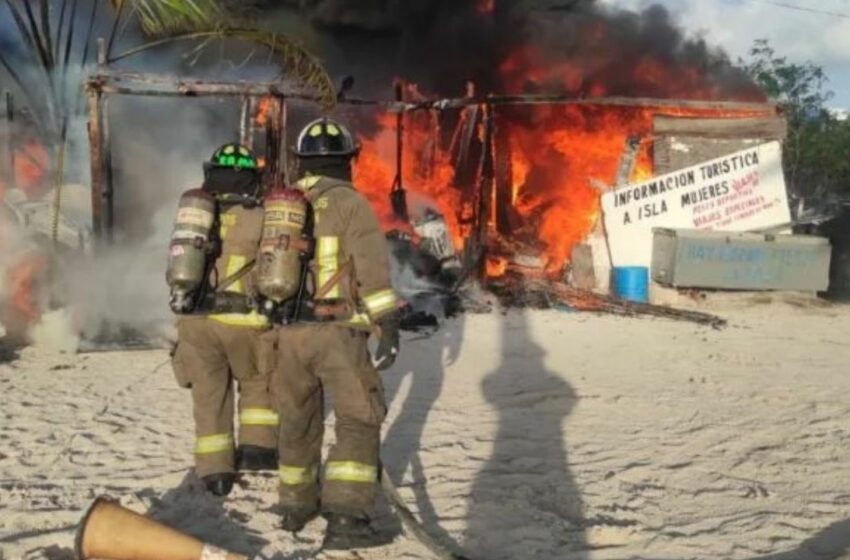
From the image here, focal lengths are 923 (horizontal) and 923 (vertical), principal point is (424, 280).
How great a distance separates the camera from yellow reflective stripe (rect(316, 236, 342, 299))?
442 centimetres

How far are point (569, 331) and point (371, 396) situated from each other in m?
6.81

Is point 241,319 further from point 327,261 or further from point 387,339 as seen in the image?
point 387,339

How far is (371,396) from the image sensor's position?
14.3 ft

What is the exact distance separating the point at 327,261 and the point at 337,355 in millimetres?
457

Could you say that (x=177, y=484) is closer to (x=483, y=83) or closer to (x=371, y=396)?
(x=371, y=396)

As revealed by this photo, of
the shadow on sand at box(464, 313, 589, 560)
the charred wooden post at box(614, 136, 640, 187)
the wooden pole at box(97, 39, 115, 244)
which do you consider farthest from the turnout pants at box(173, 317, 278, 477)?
the charred wooden post at box(614, 136, 640, 187)

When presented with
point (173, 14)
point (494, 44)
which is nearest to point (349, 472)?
point (173, 14)

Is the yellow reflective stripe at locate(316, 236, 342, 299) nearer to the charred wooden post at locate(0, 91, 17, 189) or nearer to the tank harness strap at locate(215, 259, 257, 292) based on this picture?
the tank harness strap at locate(215, 259, 257, 292)

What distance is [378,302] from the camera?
4336mm

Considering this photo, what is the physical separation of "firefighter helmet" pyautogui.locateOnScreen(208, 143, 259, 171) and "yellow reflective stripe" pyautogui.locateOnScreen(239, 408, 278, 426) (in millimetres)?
1337

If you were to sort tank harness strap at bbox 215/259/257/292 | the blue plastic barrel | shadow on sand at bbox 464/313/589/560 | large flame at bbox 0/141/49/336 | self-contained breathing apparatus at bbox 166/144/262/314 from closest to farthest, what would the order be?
shadow on sand at bbox 464/313/589/560 < self-contained breathing apparatus at bbox 166/144/262/314 < tank harness strap at bbox 215/259/257/292 < large flame at bbox 0/141/49/336 < the blue plastic barrel

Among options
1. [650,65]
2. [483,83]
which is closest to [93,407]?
[483,83]

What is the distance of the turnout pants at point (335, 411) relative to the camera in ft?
14.2

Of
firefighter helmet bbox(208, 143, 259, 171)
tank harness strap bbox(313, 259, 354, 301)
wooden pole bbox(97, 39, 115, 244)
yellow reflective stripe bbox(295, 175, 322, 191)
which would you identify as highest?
wooden pole bbox(97, 39, 115, 244)
